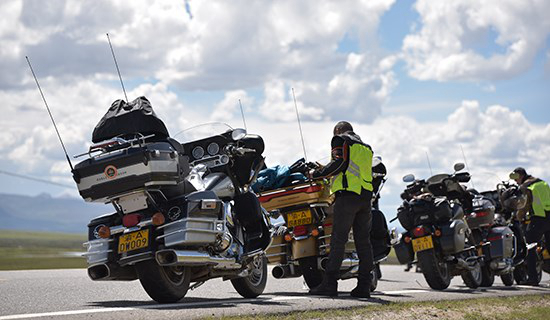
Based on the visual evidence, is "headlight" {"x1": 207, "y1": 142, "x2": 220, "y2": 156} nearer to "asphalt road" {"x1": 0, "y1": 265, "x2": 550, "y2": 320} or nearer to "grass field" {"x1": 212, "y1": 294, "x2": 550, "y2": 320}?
"asphalt road" {"x1": 0, "y1": 265, "x2": 550, "y2": 320}

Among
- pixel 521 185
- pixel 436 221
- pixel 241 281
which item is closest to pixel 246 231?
pixel 241 281

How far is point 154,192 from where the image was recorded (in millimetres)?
8805

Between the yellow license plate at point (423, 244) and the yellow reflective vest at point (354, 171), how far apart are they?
3021mm

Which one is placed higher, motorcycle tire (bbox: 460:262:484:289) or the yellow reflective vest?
the yellow reflective vest

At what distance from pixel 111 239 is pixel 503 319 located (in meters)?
4.23

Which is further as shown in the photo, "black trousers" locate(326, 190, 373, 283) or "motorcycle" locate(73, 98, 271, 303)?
"black trousers" locate(326, 190, 373, 283)

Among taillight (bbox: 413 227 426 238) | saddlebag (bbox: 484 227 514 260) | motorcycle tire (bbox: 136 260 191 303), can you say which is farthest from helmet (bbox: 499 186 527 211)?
motorcycle tire (bbox: 136 260 191 303)

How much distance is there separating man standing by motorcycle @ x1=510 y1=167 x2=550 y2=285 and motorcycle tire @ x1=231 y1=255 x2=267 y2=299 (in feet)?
23.4

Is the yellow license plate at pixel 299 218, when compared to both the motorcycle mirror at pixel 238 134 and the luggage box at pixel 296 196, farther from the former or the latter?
the motorcycle mirror at pixel 238 134

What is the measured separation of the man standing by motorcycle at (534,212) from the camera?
1606 centimetres

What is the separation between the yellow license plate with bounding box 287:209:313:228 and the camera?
12.0 meters

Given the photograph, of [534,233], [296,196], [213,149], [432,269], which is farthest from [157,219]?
[534,233]

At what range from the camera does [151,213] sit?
8.77 meters

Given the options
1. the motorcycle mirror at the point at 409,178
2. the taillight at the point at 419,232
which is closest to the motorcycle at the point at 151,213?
the taillight at the point at 419,232
